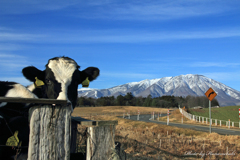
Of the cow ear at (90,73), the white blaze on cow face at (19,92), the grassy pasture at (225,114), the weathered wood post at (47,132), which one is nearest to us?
the weathered wood post at (47,132)

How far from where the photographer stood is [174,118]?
35.2 meters

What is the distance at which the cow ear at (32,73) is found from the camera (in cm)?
562

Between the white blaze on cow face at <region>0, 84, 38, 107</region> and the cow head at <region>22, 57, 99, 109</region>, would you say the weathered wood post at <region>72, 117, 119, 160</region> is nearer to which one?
the white blaze on cow face at <region>0, 84, 38, 107</region>

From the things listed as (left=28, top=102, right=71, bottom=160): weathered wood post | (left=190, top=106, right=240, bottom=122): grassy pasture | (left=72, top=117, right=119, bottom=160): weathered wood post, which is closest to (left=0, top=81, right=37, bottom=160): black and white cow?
(left=28, top=102, right=71, bottom=160): weathered wood post

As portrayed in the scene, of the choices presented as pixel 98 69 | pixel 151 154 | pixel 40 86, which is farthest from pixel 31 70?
pixel 151 154

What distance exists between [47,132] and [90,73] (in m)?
4.30

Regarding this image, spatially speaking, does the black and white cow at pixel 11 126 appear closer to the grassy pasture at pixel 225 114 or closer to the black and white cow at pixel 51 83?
the black and white cow at pixel 51 83

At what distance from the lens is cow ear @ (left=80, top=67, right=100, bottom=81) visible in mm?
6182

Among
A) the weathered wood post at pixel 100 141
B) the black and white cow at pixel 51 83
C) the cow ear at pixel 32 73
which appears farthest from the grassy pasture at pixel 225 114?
the weathered wood post at pixel 100 141

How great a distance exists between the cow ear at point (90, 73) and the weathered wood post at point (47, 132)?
407 cm

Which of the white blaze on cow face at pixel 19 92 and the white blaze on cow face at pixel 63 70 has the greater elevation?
the white blaze on cow face at pixel 63 70

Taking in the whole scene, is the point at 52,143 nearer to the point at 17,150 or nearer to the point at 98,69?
the point at 17,150

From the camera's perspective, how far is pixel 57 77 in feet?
16.6

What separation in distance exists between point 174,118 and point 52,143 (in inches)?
1370
